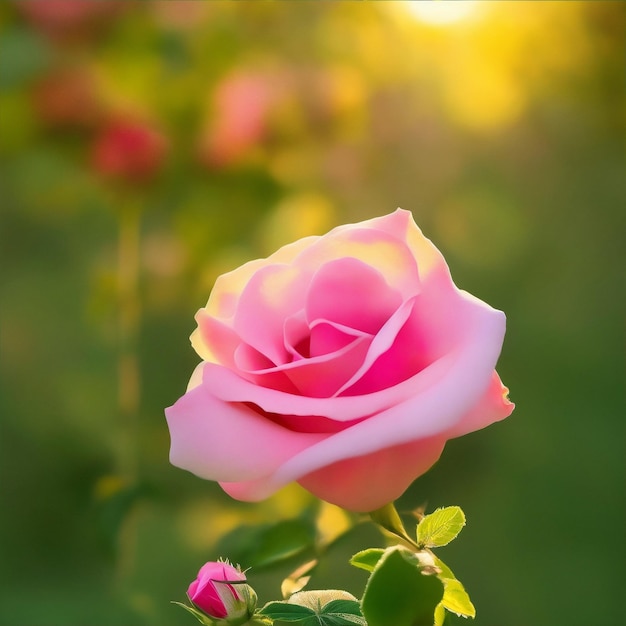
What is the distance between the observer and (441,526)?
0.21 m

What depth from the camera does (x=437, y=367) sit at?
0.20m

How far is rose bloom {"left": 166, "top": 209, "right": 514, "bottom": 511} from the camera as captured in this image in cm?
19

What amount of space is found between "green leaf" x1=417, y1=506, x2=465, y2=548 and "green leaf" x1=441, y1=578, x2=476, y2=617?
0.01 metres

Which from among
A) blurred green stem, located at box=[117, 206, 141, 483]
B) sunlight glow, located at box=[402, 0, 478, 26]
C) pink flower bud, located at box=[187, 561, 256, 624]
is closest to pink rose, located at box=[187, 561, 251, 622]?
pink flower bud, located at box=[187, 561, 256, 624]

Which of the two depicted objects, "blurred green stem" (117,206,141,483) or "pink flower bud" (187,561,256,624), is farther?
"blurred green stem" (117,206,141,483)

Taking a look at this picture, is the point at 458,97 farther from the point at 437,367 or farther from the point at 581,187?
the point at 437,367

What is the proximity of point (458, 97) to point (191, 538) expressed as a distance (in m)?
0.51

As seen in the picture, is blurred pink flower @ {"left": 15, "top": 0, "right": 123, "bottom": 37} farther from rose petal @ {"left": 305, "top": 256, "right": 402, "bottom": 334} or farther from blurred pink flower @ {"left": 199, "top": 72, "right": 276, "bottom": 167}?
rose petal @ {"left": 305, "top": 256, "right": 402, "bottom": 334}

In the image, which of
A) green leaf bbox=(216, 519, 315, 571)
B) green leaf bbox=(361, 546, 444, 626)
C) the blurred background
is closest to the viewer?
green leaf bbox=(361, 546, 444, 626)

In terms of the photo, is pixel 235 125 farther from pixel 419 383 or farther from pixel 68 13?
pixel 419 383

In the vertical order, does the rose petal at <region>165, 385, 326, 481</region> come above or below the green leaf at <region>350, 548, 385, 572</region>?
above

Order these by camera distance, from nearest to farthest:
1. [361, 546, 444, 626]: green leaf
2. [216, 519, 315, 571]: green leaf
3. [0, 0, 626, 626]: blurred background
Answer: [361, 546, 444, 626]: green leaf, [216, 519, 315, 571]: green leaf, [0, 0, 626, 626]: blurred background

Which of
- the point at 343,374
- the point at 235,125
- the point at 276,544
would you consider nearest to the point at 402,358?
the point at 343,374

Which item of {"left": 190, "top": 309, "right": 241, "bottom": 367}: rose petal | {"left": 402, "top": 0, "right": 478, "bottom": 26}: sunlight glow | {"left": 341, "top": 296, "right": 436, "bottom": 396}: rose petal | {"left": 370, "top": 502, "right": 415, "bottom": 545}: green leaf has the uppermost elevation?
{"left": 402, "top": 0, "right": 478, "bottom": 26}: sunlight glow
